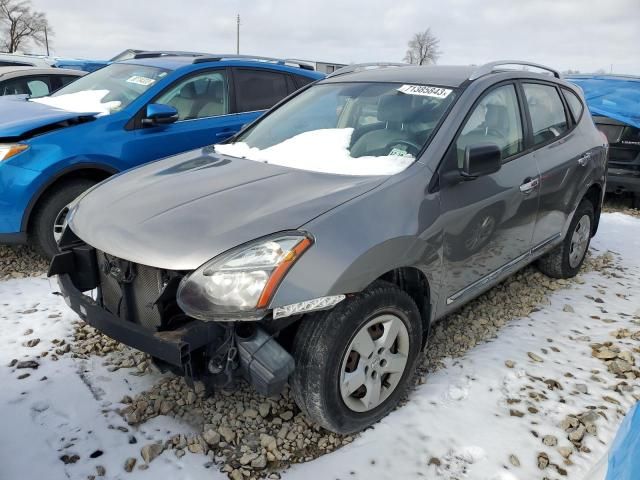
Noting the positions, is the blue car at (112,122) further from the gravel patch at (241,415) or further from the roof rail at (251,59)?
the gravel patch at (241,415)

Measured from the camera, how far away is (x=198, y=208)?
7.50ft

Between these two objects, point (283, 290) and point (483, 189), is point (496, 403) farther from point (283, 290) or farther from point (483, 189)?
point (283, 290)

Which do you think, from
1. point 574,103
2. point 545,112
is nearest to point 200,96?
point 545,112

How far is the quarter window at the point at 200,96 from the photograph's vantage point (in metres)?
4.75

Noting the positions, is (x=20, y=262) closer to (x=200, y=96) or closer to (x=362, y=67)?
→ (x=200, y=96)

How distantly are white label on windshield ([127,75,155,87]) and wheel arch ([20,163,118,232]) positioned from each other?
3.20 feet

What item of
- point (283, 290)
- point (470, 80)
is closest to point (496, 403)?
point (283, 290)

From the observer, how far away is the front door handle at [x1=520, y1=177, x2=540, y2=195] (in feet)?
10.5

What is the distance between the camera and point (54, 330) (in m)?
3.24

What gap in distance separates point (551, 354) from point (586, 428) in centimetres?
73

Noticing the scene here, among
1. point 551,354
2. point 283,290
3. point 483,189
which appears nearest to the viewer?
point 283,290

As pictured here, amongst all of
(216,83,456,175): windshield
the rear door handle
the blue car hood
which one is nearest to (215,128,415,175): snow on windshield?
(216,83,456,175): windshield

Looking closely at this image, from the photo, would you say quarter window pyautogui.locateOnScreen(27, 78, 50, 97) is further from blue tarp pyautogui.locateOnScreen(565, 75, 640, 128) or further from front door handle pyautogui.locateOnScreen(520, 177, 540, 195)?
blue tarp pyautogui.locateOnScreen(565, 75, 640, 128)

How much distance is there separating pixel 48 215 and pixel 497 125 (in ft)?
11.0
